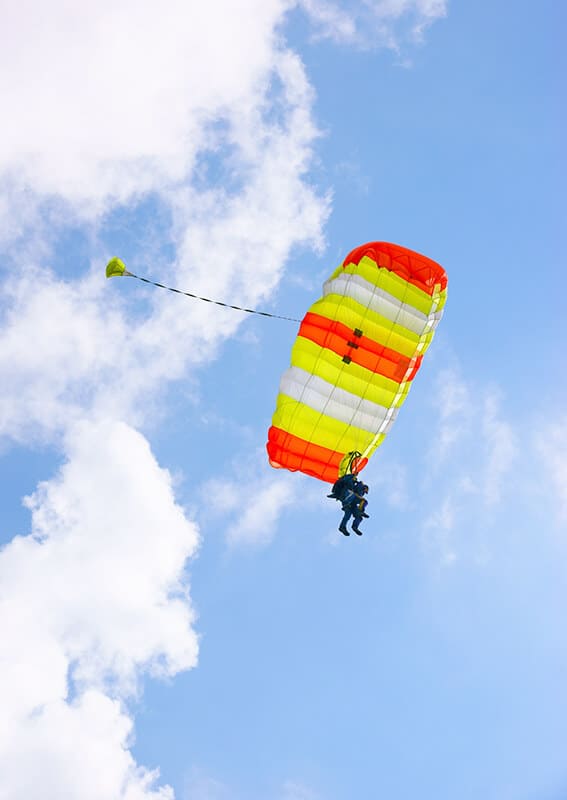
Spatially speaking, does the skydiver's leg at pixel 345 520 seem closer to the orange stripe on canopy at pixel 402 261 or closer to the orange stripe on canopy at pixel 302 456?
the orange stripe on canopy at pixel 302 456

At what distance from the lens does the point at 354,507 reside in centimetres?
1748

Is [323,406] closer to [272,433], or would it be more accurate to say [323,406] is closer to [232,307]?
[272,433]

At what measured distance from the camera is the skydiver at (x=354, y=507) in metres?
17.5

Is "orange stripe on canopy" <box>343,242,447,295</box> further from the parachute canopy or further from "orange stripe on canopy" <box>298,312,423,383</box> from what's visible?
"orange stripe on canopy" <box>298,312,423,383</box>

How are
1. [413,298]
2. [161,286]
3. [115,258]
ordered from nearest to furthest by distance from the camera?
[161,286] < [115,258] < [413,298]

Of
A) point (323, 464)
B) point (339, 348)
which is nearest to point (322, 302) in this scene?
point (339, 348)

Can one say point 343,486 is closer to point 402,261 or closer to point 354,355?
point 354,355

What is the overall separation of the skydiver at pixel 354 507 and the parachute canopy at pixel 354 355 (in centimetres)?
100

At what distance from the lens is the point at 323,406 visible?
1830 cm

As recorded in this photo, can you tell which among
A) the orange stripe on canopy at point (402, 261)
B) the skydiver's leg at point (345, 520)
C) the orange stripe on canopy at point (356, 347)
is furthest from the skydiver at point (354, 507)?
the orange stripe on canopy at point (402, 261)

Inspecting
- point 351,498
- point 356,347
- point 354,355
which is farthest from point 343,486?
point 356,347

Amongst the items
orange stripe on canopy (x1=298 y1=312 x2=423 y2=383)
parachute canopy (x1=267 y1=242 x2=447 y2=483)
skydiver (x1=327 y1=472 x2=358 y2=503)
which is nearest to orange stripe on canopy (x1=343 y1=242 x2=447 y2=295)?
parachute canopy (x1=267 y1=242 x2=447 y2=483)

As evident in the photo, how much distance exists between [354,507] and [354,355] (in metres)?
3.36

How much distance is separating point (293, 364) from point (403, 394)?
2959mm
